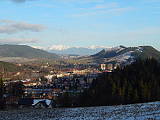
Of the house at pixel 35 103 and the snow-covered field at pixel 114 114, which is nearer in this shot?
the snow-covered field at pixel 114 114

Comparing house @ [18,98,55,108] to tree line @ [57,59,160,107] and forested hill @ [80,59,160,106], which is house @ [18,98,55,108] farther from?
forested hill @ [80,59,160,106]

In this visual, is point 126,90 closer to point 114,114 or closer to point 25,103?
point 114,114

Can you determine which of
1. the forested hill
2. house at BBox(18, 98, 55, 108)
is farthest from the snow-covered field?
house at BBox(18, 98, 55, 108)

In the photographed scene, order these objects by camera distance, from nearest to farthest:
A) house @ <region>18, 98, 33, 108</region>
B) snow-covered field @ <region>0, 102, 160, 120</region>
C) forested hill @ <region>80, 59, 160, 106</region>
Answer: snow-covered field @ <region>0, 102, 160, 120</region> < forested hill @ <region>80, 59, 160, 106</region> < house @ <region>18, 98, 33, 108</region>

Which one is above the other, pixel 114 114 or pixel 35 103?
pixel 114 114

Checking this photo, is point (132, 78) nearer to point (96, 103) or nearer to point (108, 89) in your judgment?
point (108, 89)

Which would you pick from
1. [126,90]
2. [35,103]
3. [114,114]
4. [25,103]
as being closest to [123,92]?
[126,90]

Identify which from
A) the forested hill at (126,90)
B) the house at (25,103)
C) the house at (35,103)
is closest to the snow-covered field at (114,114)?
the forested hill at (126,90)

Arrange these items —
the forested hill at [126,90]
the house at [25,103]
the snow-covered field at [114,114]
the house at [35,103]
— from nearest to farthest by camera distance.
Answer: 1. the snow-covered field at [114,114]
2. the forested hill at [126,90]
3. the house at [35,103]
4. the house at [25,103]

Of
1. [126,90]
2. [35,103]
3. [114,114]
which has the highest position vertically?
[126,90]

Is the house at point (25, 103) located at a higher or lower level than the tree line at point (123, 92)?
lower

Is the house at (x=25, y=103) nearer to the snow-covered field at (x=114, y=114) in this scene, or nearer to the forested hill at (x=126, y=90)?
the forested hill at (x=126, y=90)

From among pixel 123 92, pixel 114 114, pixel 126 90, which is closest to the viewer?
pixel 114 114

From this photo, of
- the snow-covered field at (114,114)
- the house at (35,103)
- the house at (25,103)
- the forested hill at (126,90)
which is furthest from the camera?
the house at (25,103)
